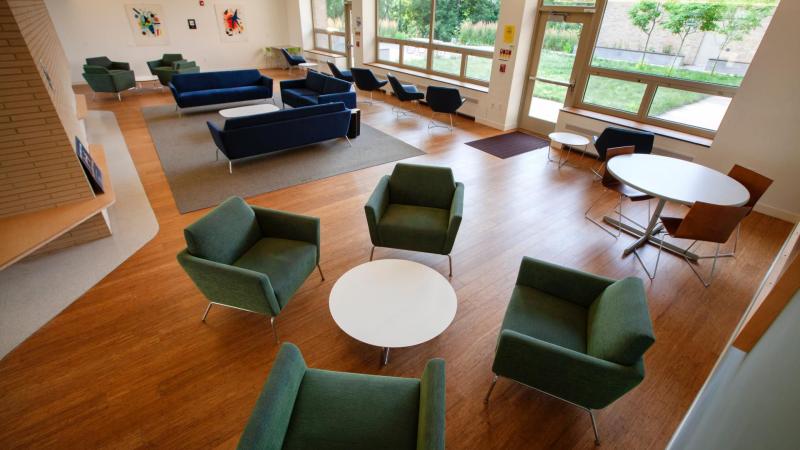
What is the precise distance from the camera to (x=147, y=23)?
10070 mm

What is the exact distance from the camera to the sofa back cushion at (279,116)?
16.1 feet

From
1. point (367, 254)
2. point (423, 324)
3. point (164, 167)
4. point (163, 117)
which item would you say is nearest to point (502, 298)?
point (423, 324)

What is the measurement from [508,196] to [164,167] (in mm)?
4850

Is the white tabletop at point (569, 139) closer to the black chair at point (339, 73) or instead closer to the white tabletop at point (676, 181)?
the white tabletop at point (676, 181)

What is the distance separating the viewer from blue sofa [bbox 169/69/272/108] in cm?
744

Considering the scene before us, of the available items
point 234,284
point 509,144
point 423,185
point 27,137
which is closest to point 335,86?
point 509,144

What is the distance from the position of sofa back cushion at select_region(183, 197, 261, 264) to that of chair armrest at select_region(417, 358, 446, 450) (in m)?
1.70

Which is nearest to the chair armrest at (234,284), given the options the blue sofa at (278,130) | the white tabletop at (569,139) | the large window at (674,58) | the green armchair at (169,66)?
the blue sofa at (278,130)

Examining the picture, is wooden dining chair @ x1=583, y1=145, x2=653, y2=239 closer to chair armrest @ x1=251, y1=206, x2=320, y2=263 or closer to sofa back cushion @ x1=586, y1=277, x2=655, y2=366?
sofa back cushion @ x1=586, y1=277, x2=655, y2=366

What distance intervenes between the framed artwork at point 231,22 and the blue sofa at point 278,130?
26.8ft

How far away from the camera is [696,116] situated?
5.05 m

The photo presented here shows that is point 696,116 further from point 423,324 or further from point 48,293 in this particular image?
point 48,293

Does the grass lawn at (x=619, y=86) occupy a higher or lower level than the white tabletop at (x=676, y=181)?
→ higher

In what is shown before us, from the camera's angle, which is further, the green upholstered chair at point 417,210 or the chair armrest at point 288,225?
the green upholstered chair at point 417,210
